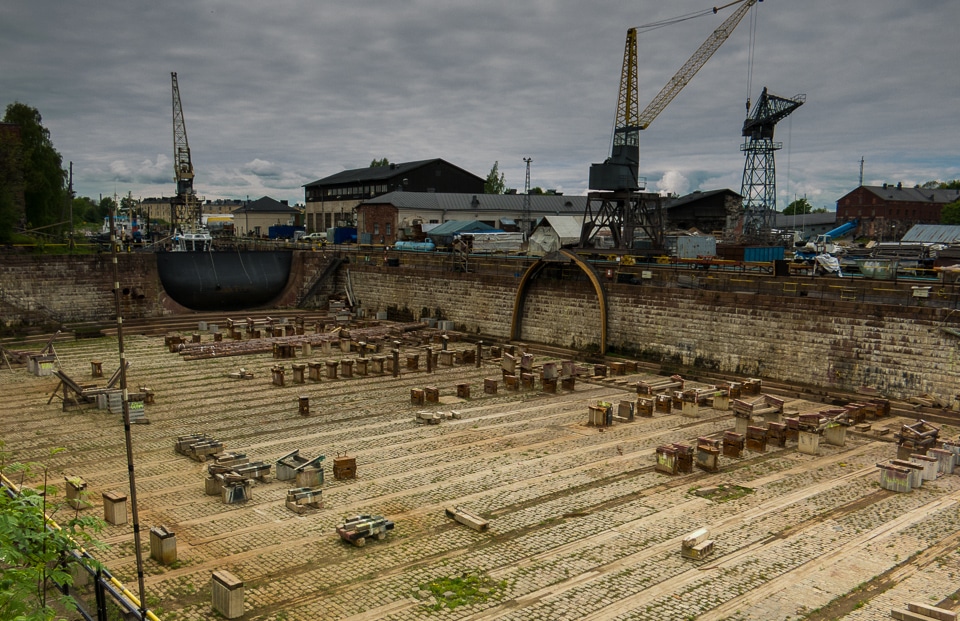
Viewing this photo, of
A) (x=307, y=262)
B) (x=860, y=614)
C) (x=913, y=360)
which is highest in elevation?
(x=307, y=262)

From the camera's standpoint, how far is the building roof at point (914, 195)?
82.8m

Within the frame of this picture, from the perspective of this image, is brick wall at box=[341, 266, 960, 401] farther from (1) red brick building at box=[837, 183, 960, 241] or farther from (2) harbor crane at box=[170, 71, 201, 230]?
(1) red brick building at box=[837, 183, 960, 241]

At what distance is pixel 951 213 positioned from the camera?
7462cm

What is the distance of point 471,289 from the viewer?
30203mm

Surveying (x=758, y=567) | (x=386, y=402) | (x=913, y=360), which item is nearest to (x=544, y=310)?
(x=386, y=402)

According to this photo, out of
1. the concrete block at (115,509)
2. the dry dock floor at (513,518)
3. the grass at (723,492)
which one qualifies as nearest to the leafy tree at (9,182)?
the dry dock floor at (513,518)

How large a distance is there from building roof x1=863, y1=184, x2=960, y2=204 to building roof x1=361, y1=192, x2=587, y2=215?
4177cm

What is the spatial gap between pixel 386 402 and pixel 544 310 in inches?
424

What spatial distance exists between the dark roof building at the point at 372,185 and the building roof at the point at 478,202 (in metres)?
6.44

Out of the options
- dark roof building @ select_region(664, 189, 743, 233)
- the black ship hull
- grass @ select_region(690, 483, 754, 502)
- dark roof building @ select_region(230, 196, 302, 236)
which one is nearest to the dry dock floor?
grass @ select_region(690, 483, 754, 502)

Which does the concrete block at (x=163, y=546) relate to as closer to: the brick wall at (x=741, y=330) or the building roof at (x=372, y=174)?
the brick wall at (x=741, y=330)

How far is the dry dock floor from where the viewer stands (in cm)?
822

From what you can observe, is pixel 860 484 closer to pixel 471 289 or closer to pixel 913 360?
pixel 913 360

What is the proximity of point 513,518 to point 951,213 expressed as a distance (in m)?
82.4
